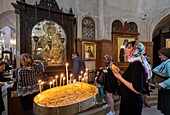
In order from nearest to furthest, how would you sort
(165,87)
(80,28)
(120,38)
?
1. (165,87)
2. (80,28)
3. (120,38)

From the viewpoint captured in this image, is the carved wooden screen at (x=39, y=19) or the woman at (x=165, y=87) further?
the carved wooden screen at (x=39, y=19)

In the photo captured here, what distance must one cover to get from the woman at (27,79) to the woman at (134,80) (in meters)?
1.42

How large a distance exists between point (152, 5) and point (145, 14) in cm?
57

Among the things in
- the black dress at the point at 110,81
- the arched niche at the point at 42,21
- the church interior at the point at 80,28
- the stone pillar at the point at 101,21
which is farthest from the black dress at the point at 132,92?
the stone pillar at the point at 101,21

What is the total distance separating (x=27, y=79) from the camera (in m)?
2.48

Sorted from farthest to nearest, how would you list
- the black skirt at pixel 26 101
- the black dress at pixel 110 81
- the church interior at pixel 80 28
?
the church interior at pixel 80 28, the black dress at pixel 110 81, the black skirt at pixel 26 101

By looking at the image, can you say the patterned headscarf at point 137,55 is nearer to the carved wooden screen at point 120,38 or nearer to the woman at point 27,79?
the woman at point 27,79

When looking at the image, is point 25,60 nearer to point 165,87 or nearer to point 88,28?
point 165,87

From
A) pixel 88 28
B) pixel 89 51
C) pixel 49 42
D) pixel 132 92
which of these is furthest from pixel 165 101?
pixel 88 28

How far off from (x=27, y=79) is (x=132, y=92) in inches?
64.6

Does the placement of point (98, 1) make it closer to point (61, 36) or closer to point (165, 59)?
point (61, 36)

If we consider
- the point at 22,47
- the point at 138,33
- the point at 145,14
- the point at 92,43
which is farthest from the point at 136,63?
the point at 145,14

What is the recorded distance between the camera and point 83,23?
6.54 meters

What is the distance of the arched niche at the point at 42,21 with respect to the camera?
4637 millimetres
